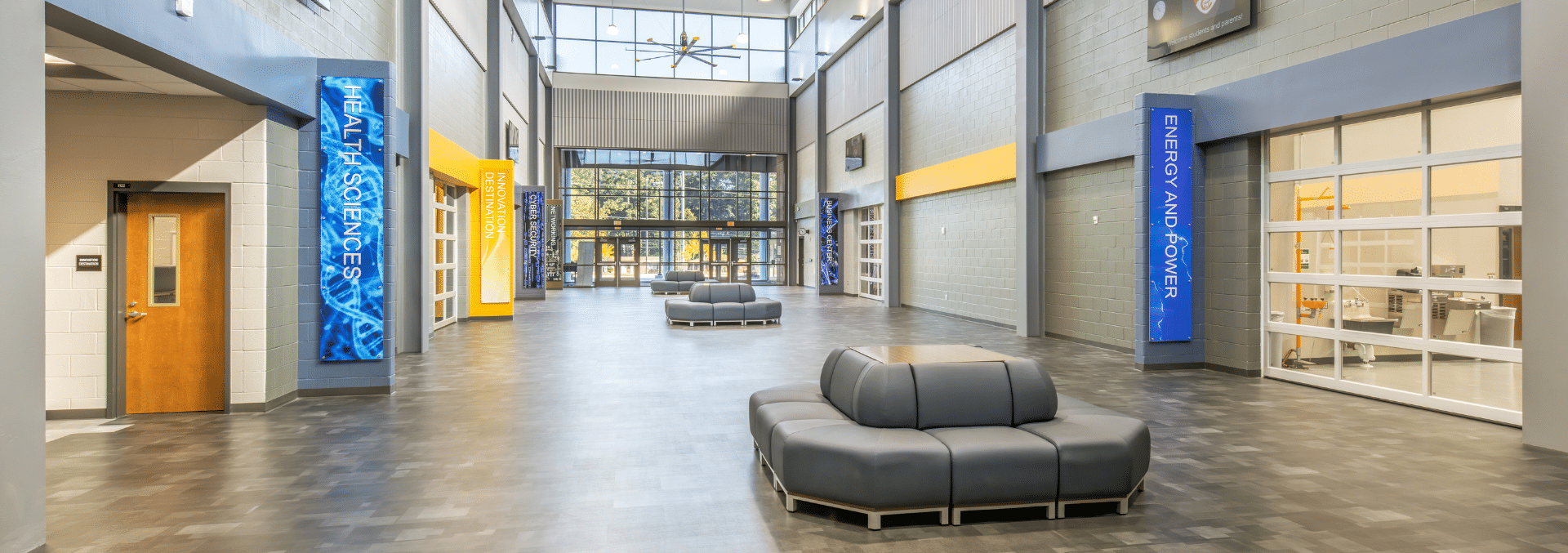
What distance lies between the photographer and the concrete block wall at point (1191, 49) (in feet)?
23.2

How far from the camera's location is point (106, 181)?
6387 mm

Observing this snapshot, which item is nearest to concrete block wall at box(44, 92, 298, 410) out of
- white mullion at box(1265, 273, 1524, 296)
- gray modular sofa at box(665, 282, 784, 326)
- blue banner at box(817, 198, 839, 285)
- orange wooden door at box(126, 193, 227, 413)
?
orange wooden door at box(126, 193, 227, 413)

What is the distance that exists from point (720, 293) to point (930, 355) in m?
10.1

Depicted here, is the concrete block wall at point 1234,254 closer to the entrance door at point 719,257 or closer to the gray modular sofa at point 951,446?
the gray modular sofa at point 951,446

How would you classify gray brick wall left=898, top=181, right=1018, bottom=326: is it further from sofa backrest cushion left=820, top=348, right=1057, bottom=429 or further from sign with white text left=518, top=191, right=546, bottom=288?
sign with white text left=518, top=191, right=546, bottom=288

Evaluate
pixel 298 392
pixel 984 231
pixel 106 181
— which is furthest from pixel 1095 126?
pixel 106 181

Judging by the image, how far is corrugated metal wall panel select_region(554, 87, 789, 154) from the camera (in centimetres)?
2873

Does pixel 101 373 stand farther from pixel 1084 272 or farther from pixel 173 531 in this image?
pixel 1084 272

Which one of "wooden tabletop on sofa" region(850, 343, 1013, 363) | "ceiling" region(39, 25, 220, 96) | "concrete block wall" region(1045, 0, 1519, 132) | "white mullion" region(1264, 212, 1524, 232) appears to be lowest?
"wooden tabletop on sofa" region(850, 343, 1013, 363)

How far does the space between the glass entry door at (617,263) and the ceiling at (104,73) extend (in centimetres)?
2370

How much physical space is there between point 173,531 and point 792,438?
3.18 metres

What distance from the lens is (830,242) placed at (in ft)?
80.6

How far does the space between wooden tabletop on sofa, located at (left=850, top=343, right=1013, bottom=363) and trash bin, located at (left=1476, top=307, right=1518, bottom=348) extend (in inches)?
189

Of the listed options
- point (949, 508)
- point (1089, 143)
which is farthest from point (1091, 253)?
point (949, 508)
